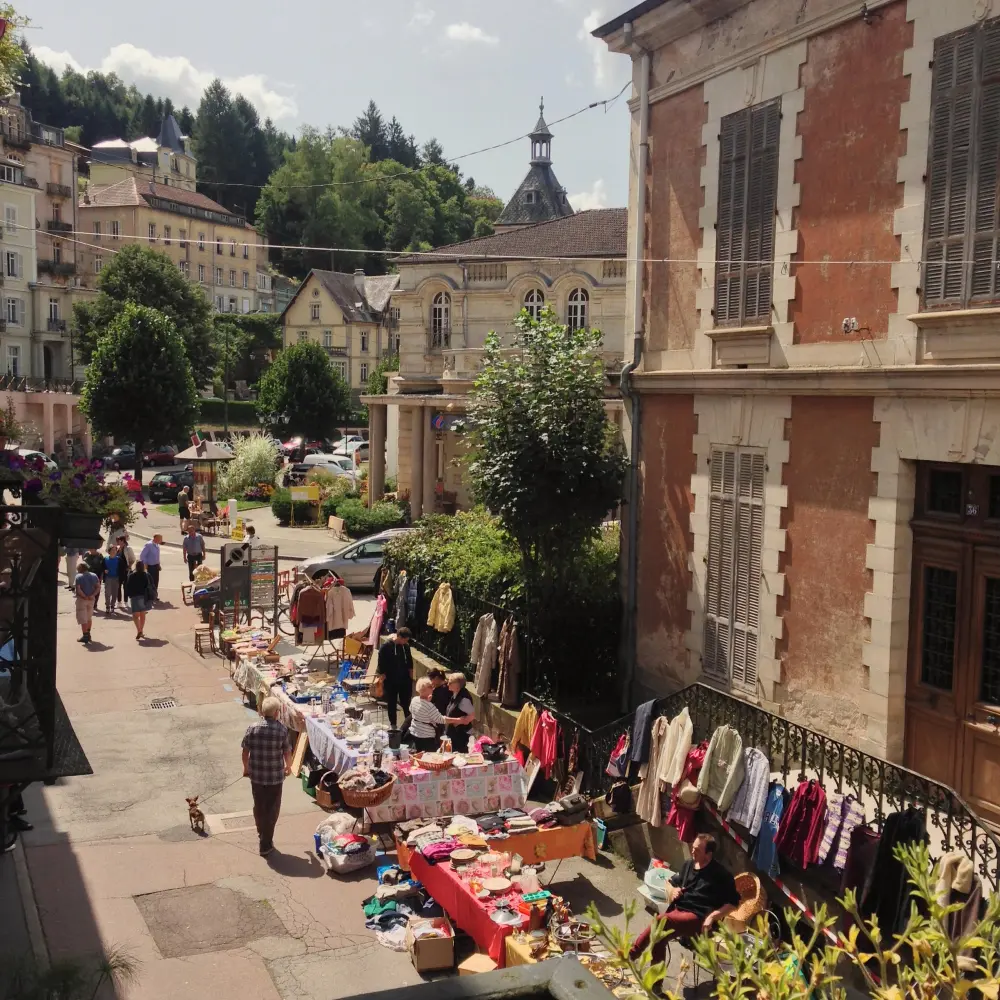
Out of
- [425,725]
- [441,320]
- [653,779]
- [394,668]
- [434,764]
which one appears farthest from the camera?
[441,320]

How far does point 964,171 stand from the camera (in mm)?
9320

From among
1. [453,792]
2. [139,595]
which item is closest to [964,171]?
[453,792]

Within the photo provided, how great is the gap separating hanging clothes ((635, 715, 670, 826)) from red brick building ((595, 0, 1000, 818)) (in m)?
1.55

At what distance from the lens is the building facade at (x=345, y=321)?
250ft

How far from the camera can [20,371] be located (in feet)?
204

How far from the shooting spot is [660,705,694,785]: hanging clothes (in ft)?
33.7

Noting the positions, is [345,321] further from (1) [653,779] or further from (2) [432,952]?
(2) [432,952]

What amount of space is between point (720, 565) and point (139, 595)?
12.5 meters

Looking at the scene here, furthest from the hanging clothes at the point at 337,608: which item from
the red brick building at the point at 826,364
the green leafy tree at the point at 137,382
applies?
→ the green leafy tree at the point at 137,382

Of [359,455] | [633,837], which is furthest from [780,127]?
[359,455]

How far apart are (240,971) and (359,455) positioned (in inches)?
1787

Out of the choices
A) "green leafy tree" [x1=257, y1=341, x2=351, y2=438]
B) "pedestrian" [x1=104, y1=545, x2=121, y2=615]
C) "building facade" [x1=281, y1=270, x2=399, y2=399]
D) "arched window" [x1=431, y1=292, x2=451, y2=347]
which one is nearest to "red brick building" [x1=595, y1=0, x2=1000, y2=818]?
"pedestrian" [x1=104, y1=545, x2=121, y2=615]

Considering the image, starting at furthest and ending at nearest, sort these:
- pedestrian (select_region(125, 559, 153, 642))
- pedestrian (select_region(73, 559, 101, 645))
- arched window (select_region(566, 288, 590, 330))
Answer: arched window (select_region(566, 288, 590, 330)), pedestrian (select_region(125, 559, 153, 642)), pedestrian (select_region(73, 559, 101, 645))

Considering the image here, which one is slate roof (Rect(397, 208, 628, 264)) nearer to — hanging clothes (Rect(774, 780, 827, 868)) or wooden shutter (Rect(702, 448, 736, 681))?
wooden shutter (Rect(702, 448, 736, 681))
